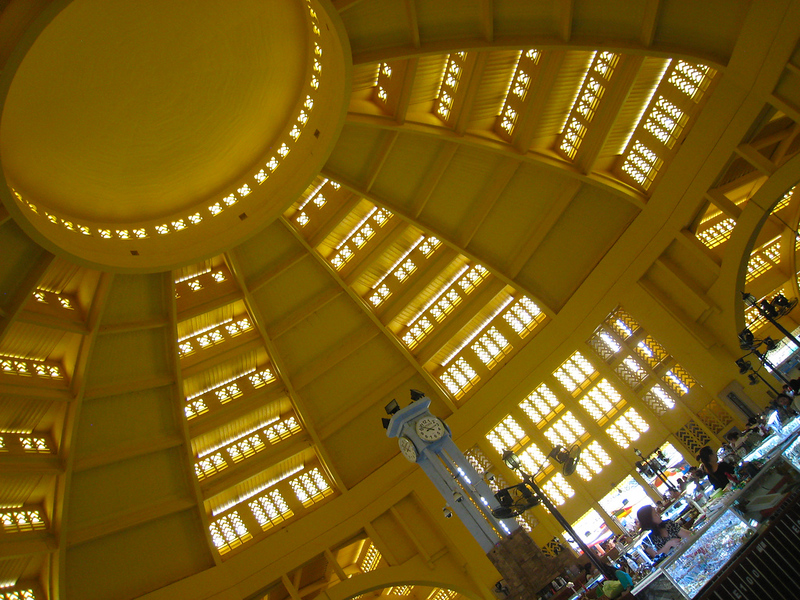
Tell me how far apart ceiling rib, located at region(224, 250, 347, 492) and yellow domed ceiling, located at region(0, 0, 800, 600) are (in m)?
0.14

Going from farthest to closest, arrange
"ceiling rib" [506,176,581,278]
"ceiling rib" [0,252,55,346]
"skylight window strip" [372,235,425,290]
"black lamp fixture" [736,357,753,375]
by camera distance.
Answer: "skylight window strip" [372,235,425,290]
"ceiling rib" [506,176,581,278]
"black lamp fixture" [736,357,753,375]
"ceiling rib" [0,252,55,346]

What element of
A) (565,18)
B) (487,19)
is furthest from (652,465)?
(487,19)

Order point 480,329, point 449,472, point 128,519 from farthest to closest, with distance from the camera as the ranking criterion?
point 480,329
point 128,519
point 449,472

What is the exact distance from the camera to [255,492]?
2008 cm

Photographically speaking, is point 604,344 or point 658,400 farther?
point 604,344

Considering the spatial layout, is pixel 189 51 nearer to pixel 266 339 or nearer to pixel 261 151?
pixel 261 151

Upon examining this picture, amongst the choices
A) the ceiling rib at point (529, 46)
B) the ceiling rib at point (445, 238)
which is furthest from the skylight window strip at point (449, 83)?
the ceiling rib at point (445, 238)

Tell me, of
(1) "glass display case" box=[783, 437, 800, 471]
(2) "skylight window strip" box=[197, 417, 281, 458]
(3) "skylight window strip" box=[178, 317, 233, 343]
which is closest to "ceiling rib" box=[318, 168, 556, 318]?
(3) "skylight window strip" box=[178, 317, 233, 343]

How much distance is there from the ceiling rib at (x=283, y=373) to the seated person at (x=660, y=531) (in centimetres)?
1042

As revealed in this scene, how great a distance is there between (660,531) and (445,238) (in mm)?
10488

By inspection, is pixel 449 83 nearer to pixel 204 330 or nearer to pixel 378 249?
pixel 378 249

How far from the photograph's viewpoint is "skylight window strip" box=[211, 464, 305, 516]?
19.5 meters

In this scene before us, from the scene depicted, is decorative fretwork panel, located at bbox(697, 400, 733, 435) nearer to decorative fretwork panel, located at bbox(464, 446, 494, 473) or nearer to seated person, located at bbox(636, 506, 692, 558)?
seated person, located at bbox(636, 506, 692, 558)

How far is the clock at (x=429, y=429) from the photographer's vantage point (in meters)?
14.6
